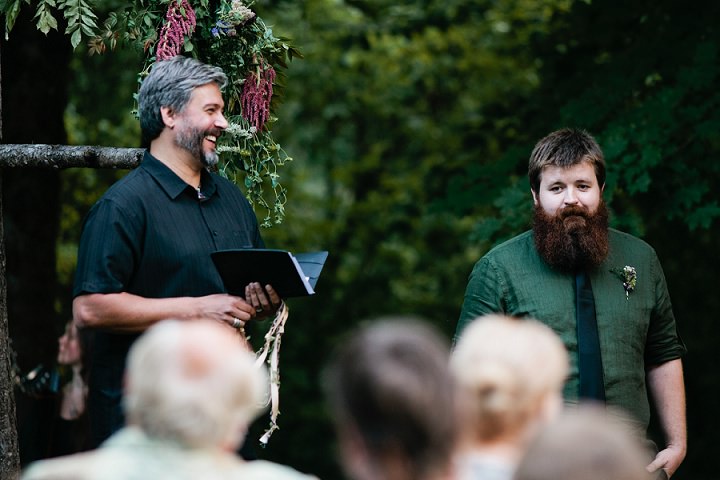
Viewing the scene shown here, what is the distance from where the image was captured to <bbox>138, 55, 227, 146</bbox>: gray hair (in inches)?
150

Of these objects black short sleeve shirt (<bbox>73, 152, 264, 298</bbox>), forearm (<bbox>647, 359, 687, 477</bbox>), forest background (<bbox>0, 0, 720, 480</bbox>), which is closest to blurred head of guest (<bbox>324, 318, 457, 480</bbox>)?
black short sleeve shirt (<bbox>73, 152, 264, 298</bbox>)

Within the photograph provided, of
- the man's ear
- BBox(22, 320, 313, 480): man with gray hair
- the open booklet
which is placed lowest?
BBox(22, 320, 313, 480): man with gray hair

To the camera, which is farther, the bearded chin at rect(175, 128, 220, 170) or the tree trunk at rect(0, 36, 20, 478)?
the tree trunk at rect(0, 36, 20, 478)

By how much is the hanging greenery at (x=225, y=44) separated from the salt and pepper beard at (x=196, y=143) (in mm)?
538

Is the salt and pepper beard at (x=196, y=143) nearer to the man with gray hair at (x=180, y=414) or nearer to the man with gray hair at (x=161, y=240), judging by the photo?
the man with gray hair at (x=161, y=240)

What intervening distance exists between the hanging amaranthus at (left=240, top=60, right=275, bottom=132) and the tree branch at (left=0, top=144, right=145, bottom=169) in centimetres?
47

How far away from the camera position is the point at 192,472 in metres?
Answer: 2.33

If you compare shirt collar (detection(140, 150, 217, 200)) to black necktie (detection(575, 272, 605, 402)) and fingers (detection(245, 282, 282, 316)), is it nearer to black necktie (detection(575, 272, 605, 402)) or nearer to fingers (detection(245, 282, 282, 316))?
fingers (detection(245, 282, 282, 316))

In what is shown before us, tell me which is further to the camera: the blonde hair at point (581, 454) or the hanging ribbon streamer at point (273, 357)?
the hanging ribbon streamer at point (273, 357)

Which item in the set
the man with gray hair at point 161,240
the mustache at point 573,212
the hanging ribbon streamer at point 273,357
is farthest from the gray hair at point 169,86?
the mustache at point 573,212

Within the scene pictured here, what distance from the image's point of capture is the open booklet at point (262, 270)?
3547mm

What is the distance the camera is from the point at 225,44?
4496 mm

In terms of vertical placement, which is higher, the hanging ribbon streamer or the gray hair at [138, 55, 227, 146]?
the gray hair at [138, 55, 227, 146]

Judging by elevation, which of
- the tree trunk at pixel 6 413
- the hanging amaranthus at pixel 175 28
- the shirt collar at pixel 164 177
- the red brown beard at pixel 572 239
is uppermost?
the hanging amaranthus at pixel 175 28
